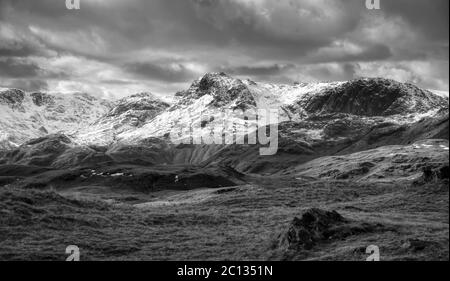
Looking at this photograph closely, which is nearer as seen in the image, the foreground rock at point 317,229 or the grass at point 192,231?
the grass at point 192,231

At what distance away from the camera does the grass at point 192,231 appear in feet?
149

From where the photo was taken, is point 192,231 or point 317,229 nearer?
point 317,229

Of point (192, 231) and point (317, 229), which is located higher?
point (317, 229)

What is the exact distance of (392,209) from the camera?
73938mm

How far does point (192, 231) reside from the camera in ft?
211

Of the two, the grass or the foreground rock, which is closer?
the grass

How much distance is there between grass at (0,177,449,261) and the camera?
45469 millimetres

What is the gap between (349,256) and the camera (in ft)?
139

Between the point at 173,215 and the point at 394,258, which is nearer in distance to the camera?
the point at 394,258

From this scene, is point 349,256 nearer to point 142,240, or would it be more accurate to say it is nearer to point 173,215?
point 142,240
